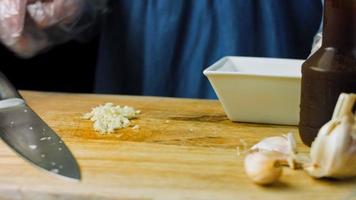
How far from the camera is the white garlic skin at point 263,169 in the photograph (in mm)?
507

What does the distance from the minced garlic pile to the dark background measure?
286 millimetres

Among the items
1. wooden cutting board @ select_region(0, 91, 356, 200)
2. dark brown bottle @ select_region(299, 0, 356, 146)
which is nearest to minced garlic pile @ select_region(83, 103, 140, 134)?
wooden cutting board @ select_region(0, 91, 356, 200)

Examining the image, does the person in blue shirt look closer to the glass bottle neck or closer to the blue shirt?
the blue shirt

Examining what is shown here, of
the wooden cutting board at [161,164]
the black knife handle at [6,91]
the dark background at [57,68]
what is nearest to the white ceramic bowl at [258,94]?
the wooden cutting board at [161,164]

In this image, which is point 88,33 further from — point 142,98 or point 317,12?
point 317,12

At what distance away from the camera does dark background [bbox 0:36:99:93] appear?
39.9 inches

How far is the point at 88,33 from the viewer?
97 centimetres

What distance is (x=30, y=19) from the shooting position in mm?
869

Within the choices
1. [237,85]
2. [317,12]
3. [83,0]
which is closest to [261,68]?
[237,85]

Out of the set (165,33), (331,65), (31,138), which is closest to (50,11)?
(165,33)

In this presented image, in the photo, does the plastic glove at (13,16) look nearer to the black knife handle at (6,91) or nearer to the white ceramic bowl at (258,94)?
the black knife handle at (6,91)

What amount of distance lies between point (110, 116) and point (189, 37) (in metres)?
0.26

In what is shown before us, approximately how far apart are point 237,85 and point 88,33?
0.38 metres

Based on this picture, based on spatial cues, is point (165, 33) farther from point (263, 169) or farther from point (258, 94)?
point (263, 169)
